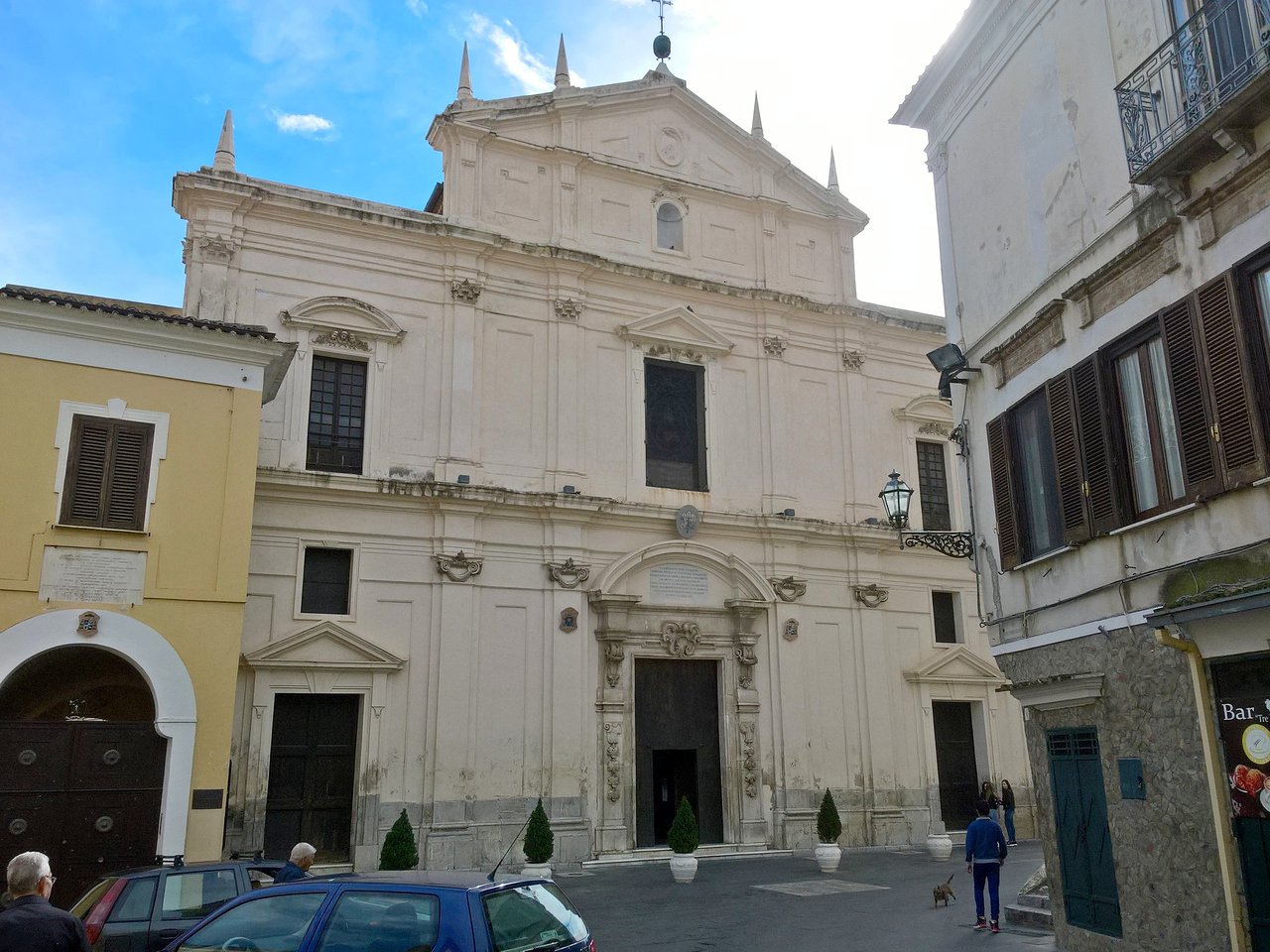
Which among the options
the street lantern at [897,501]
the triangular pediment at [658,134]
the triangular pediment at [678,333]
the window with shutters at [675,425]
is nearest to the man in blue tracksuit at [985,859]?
the street lantern at [897,501]

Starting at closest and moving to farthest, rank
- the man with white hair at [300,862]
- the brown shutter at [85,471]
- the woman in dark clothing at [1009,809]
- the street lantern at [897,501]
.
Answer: the man with white hair at [300,862]
the street lantern at [897,501]
the brown shutter at [85,471]
the woman in dark clothing at [1009,809]

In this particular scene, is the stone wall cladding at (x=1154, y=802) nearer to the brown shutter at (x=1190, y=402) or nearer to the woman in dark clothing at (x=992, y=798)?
the brown shutter at (x=1190, y=402)

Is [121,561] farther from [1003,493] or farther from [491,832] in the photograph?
[1003,493]

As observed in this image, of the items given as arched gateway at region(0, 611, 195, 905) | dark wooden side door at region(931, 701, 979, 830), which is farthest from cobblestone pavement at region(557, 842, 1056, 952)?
arched gateway at region(0, 611, 195, 905)

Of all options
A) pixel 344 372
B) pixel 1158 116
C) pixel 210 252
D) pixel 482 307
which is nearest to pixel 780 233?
pixel 482 307

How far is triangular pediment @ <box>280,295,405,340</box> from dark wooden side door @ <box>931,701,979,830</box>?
15.3 meters

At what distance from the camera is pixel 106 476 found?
14.8 m

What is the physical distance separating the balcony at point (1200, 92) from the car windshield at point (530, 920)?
7.94m

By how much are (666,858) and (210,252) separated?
15047mm

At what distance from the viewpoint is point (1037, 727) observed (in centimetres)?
1146

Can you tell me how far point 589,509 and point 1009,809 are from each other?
11905 mm

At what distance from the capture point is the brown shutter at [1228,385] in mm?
8297

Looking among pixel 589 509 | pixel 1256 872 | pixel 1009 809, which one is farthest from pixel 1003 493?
pixel 1009 809

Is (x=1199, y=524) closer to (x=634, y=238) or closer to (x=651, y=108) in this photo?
(x=634, y=238)
